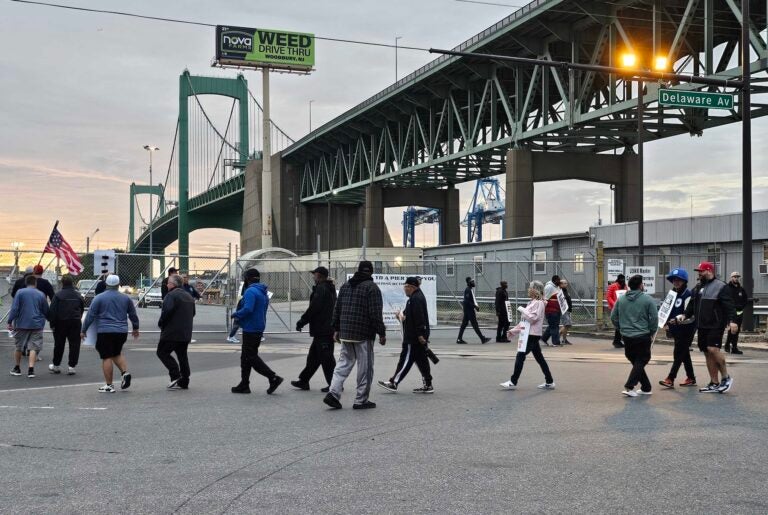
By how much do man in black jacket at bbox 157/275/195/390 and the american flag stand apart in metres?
12.3

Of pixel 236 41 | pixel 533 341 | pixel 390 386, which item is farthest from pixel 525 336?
pixel 236 41

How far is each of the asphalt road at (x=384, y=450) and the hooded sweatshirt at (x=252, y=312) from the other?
92 centimetres

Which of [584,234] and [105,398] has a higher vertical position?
[584,234]

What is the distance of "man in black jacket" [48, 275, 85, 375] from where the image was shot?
44.3 ft

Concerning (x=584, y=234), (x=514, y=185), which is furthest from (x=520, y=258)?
(x=514, y=185)

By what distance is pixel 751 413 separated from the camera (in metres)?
9.54

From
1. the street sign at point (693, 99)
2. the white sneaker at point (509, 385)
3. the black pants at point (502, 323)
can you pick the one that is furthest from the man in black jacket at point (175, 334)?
the street sign at point (693, 99)

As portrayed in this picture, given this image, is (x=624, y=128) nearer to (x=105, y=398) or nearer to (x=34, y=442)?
(x=105, y=398)

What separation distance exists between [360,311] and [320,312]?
1.50 m

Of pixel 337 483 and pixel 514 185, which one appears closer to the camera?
pixel 337 483

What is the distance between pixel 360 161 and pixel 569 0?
115 ft

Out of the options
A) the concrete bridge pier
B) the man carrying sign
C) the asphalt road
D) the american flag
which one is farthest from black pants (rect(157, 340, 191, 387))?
the concrete bridge pier

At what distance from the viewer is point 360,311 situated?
1011cm

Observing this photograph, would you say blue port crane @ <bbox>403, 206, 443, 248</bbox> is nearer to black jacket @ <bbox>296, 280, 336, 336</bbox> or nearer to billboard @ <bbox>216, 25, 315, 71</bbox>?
billboard @ <bbox>216, 25, 315, 71</bbox>
